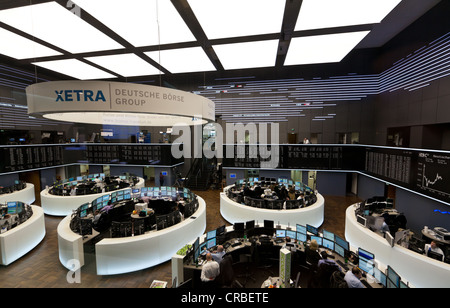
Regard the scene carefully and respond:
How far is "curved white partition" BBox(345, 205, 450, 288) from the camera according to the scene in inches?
179

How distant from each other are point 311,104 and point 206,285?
12.7 metres

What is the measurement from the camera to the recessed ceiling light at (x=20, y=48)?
290 inches

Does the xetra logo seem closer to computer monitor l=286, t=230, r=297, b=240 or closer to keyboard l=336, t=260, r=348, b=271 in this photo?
computer monitor l=286, t=230, r=297, b=240

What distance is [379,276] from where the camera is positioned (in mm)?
4168

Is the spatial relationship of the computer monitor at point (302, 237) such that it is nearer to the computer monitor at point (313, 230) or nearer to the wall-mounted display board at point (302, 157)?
the computer monitor at point (313, 230)

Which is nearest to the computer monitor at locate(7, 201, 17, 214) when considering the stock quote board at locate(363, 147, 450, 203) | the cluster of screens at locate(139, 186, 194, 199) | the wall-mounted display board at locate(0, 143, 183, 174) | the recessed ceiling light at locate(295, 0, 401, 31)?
the cluster of screens at locate(139, 186, 194, 199)

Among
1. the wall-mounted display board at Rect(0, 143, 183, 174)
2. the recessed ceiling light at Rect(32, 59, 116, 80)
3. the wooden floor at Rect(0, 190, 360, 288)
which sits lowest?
the wooden floor at Rect(0, 190, 360, 288)

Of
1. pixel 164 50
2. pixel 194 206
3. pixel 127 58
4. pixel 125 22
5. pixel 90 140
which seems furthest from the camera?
pixel 90 140

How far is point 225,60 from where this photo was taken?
9.59 meters

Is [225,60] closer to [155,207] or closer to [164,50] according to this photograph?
[164,50]

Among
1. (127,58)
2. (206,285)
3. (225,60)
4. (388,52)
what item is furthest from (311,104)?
(206,285)

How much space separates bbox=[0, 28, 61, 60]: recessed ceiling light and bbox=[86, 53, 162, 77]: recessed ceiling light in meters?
1.63

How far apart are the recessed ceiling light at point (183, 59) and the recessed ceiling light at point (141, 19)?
92 cm

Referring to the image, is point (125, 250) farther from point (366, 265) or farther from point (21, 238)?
point (366, 265)
